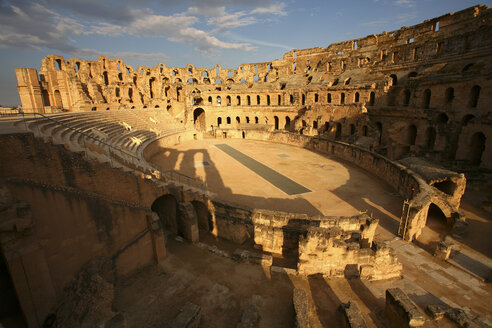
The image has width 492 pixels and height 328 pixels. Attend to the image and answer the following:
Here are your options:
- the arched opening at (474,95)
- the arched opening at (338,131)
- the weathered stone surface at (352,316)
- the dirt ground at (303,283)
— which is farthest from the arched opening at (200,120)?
the weathered stone surface at (352,316)

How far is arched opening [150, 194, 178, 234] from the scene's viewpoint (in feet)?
34.7

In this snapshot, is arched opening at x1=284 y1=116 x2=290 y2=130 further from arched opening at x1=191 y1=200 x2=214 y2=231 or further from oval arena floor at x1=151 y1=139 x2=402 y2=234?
arched opening at x1=191 y1=200 x2=214 y2=231

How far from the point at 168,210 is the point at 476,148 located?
838 inches

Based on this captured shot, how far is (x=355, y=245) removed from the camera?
305 inches

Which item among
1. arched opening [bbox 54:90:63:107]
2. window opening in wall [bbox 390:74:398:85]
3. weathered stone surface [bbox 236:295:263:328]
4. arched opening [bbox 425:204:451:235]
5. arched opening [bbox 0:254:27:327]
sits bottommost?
arched opening [bbox 425:204:451:235]

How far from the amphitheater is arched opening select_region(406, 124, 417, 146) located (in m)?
0.15

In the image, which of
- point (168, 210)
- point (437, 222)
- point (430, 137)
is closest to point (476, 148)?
point (430, 137)

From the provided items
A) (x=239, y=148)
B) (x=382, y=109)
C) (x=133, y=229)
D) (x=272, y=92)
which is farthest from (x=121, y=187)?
(x=272, y=92)

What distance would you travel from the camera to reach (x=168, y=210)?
10.9 m

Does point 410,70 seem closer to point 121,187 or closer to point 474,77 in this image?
point 474,77

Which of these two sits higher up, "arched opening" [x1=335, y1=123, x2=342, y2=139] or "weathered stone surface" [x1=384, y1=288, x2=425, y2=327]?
"arched opening" [x1=335, y1=123, x2=342, y2=139]

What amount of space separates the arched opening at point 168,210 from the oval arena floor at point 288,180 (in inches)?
123

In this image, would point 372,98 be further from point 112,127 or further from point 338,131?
point 112,127

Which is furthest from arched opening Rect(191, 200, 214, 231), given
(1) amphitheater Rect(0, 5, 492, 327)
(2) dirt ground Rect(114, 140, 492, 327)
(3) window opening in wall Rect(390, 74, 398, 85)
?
(3) window opening in wall Rect(390, 74, 398, 85)
